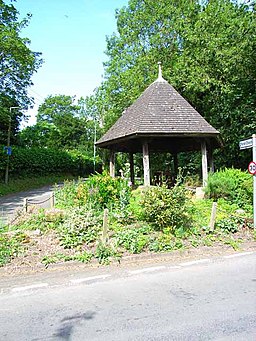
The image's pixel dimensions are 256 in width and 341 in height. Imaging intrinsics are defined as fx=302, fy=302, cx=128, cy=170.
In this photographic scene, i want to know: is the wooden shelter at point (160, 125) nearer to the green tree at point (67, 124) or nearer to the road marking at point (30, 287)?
the road marking at point (30, 287)

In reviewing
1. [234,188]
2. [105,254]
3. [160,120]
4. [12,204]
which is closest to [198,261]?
[105,254]

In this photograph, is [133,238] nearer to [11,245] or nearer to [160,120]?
[11,245]

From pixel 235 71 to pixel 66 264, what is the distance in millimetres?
17341

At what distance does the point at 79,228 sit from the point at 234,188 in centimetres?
625

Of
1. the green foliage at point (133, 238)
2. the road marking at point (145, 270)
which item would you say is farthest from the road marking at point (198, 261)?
the green foliage at point (133, 238)

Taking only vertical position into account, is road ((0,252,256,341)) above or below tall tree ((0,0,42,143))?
below

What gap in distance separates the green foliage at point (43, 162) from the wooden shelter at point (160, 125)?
34.5 ft

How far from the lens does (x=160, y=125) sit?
12.5 metres

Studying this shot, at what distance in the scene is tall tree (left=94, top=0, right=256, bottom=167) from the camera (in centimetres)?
1864

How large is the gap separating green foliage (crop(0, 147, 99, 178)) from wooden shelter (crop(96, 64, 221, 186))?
34.5 ft

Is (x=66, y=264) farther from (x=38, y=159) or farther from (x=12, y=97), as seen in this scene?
(x=38, y=159)

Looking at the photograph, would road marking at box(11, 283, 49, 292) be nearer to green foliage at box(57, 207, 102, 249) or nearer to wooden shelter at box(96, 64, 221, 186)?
green foliage at box(57, 207, 102, 249)

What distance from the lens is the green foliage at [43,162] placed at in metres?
23.1

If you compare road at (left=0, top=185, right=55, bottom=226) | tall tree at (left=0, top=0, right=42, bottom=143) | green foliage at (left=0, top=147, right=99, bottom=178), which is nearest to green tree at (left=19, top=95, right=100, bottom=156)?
green foliage at (left=0, top=147, right=99, bottom=178)
